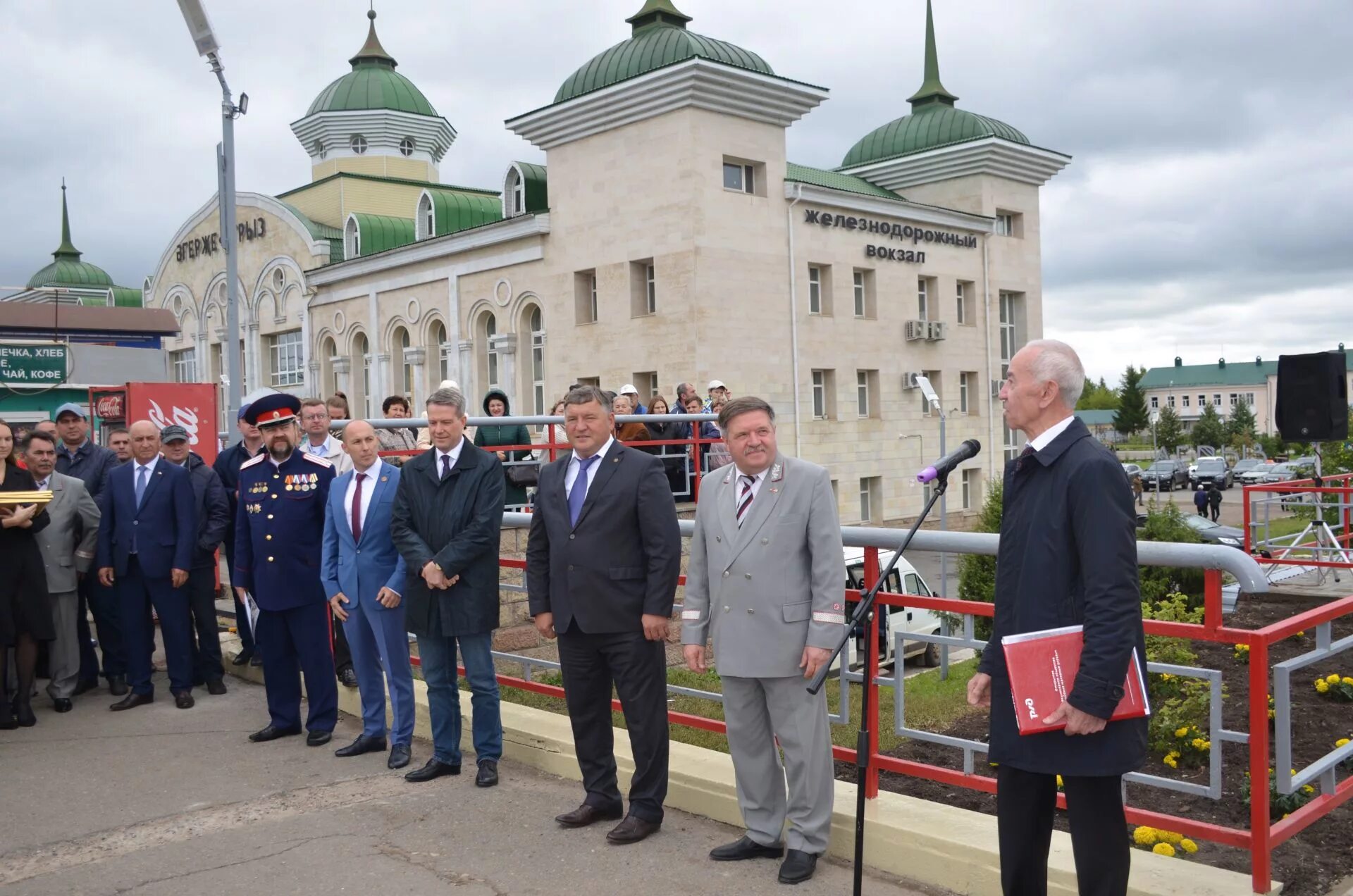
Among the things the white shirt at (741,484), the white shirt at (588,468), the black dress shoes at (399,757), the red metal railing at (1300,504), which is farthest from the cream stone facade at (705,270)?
the white shirt at (741,484)

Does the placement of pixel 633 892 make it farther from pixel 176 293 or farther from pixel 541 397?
pixel 176 293

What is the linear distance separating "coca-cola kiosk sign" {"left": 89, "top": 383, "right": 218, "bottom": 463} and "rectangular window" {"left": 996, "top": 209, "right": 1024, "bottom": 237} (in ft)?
101

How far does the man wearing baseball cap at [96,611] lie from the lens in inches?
355

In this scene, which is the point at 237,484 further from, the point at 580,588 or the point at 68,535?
the point at 580,588

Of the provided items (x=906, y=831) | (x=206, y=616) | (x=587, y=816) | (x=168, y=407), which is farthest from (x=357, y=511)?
(x=168, y=407)

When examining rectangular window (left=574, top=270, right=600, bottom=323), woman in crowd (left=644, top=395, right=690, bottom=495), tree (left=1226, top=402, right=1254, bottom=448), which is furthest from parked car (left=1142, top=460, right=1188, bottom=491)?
woman in crowd (left=644, top=395, right=690, bottom=495)

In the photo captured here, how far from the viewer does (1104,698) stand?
3295 millimetres

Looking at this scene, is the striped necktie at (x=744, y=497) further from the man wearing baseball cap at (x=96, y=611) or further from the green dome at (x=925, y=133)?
the green dome at (x=925, y=133)

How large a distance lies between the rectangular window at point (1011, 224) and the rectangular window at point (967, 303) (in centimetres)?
251

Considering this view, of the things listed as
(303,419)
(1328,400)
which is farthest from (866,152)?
(303,419)

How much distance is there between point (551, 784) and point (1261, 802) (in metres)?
3.53

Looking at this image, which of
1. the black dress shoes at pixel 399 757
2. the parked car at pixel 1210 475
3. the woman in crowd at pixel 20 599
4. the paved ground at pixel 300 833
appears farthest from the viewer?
the parked car at pixel 1210 475

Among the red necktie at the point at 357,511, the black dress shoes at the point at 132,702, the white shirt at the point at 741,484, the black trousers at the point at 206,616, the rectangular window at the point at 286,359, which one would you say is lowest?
the black dress shoes at the point at 132,702

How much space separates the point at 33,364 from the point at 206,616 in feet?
25.0
